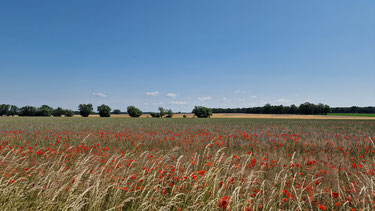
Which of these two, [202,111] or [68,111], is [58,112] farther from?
[202,111]

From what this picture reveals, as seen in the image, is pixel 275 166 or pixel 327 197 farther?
pixel 275 166

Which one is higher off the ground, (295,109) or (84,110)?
(84,110)

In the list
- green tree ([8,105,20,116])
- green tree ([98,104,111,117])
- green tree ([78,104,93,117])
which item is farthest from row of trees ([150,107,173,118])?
green tree ([8,105,20,116])

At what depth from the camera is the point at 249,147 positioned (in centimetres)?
905

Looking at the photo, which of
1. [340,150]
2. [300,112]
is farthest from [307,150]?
[300,112]

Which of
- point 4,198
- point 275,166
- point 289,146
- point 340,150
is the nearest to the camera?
point 4,198

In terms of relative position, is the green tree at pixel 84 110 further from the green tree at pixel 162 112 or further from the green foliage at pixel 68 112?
the green tree at pixel 162 112

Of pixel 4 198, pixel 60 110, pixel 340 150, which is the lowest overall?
pixel 340 150

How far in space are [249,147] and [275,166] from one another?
331cm

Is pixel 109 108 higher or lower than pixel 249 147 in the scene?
higher

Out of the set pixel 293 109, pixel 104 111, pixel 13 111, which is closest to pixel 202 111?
pixel 104 111

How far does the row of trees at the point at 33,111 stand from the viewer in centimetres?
9106

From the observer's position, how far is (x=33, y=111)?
93625mm

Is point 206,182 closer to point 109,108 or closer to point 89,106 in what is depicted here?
point 109,108
